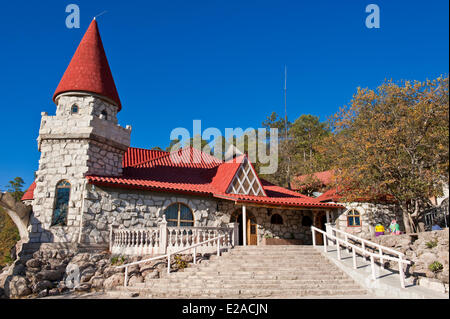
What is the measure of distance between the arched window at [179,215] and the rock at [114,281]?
14.4 ft

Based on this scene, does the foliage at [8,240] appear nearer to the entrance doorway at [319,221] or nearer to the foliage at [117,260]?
the foliage at [117,260]

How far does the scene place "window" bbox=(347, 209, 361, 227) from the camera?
768 inches

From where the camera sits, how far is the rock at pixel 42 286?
1145 cm

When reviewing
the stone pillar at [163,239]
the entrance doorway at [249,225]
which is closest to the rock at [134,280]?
the stone pillar at [163,239]

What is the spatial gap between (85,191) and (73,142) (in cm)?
243

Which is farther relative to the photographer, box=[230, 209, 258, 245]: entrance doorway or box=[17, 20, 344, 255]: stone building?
box=[230, 209, 258, 245]: entrance doorway

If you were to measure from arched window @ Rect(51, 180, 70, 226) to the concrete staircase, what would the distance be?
482 centimetres

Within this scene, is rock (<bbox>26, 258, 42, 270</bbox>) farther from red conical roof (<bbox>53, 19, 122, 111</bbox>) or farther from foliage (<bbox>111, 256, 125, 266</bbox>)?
red conical roof (<bbox>53, 19, 122, 111</bbox>)

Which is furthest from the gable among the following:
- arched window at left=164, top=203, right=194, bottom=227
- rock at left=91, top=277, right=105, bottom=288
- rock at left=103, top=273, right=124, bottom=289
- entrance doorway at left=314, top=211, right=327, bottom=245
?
rock at left=91, top=277, right=105, bottom=288

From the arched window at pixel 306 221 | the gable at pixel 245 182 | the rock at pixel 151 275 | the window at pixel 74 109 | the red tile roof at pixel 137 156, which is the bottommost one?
the rock at pixel 151 275

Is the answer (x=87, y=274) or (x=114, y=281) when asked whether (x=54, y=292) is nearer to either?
(x=87, y=274)

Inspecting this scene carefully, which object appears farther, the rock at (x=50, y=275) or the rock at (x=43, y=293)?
the rock at (x=50, y=275)
